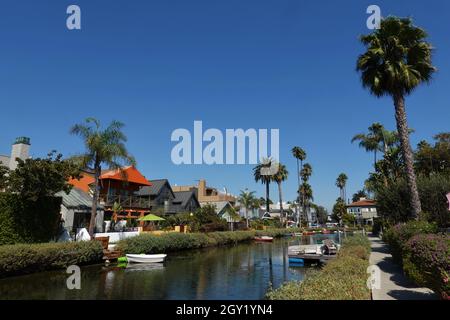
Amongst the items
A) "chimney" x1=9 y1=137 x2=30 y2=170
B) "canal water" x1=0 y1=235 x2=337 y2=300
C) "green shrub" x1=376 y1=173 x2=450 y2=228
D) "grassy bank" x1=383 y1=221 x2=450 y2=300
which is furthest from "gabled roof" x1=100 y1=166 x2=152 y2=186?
"grassy bank" x1=383 y1=221 x2=450 y2=300

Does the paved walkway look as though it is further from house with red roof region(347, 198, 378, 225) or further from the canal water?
house with red roof region(347, 198, 378, 225)

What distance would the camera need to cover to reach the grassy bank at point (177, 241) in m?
32.8

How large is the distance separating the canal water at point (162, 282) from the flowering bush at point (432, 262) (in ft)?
16.8

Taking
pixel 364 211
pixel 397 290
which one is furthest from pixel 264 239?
pixel 364 211

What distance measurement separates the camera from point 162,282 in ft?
71.3

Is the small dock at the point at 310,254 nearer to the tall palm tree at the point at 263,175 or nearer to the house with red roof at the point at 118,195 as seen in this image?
the house with red roof at the point at 118,195

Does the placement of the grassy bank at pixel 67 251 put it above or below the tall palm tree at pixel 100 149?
below

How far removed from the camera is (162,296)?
17.7m

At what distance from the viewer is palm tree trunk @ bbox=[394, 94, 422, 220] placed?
22.6 metres

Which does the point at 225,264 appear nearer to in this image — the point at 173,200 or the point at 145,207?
the point at 145,207

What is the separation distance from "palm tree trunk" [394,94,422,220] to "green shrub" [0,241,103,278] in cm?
2454

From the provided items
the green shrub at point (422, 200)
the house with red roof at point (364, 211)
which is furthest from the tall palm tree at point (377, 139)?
the house with red roof at point (364, 211)

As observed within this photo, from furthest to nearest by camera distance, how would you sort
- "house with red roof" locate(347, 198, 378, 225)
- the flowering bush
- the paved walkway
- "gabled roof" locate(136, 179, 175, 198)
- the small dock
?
"house with red roof" locate(347, 198, 378, 225)
"gabled roof" locate(136, 179, 175, 198)
the small dock
the paved walkway
the flowering bush
